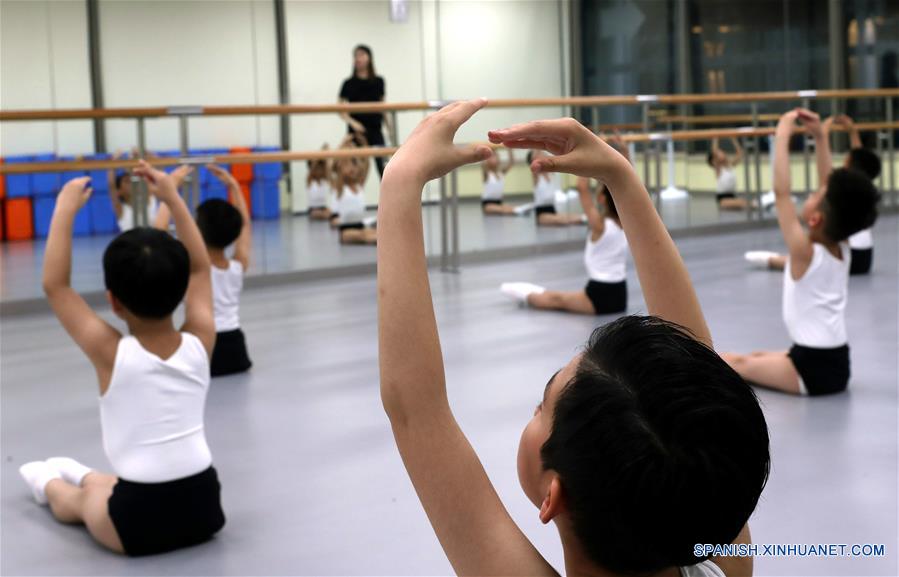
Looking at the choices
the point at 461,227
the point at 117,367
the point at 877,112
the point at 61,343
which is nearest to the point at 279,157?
the point at 461,227

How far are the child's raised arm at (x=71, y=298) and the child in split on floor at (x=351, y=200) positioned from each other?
4.78 metres

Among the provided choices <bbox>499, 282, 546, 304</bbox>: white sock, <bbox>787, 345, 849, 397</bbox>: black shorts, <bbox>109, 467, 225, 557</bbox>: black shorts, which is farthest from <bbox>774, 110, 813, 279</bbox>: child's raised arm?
<bbox>109, 467, 225, 557</bbox>: black shorts

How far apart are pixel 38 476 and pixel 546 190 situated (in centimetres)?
550

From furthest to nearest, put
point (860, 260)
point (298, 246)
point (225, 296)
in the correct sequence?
point (298, 246) < point (860, 260) < point (225, 296)

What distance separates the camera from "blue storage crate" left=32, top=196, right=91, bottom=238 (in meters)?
6.28

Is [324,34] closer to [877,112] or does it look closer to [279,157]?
[279,157]

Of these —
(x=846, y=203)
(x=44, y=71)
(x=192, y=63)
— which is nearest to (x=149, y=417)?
(x=846, y=203)

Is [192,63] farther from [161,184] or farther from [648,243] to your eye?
[648,243]

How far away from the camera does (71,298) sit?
7.28 ft

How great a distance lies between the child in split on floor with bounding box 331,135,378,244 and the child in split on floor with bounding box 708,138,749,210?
2900 millimetres

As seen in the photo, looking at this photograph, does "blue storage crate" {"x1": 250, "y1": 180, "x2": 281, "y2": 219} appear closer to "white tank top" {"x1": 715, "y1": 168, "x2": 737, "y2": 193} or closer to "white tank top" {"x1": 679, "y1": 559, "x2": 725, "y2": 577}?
"white tank top" {"x1": 715, "y1": 168, "x2": 737, "y2": 193}

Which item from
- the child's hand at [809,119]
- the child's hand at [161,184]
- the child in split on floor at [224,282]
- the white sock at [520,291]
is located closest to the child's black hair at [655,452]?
the child's hand at [161,184]

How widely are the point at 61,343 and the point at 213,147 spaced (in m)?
4.48

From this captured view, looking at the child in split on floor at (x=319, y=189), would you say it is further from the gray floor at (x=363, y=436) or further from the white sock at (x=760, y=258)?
the white sock at (x=760, y=258)
